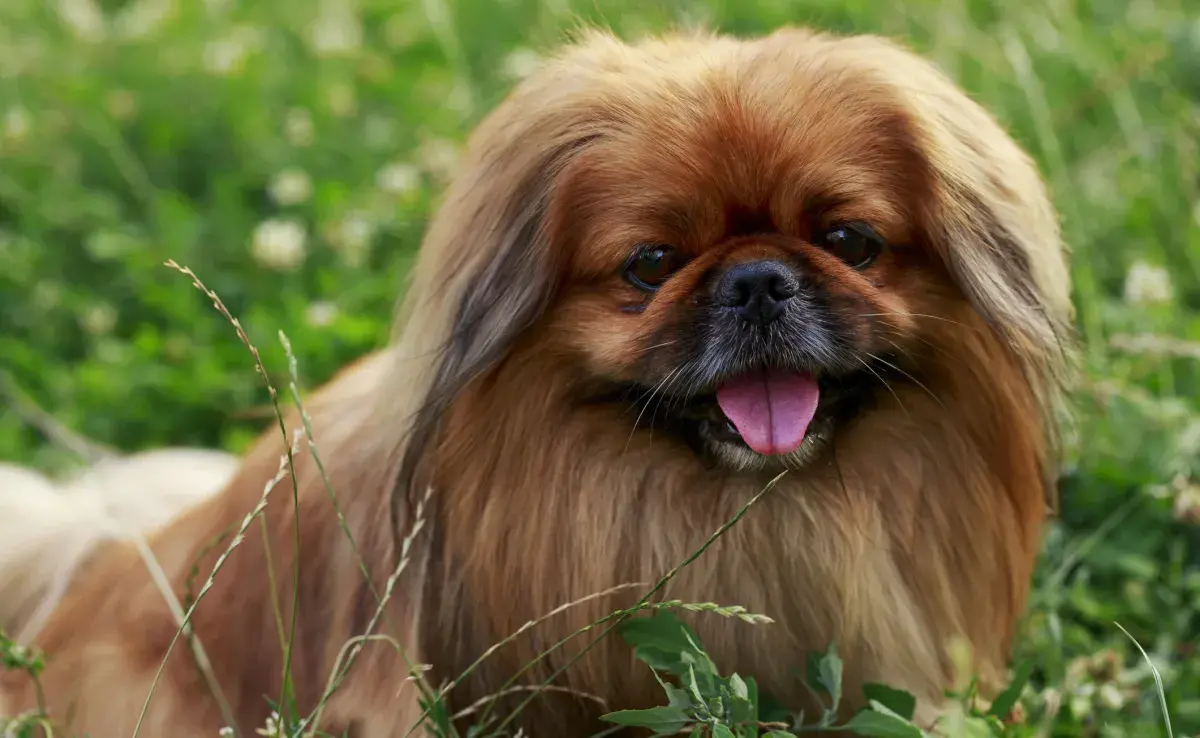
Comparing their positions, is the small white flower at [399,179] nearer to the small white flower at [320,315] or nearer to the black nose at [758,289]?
the small white flower at [320,315]

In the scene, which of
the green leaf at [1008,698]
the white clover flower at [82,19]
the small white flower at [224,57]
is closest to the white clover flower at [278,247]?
the small white flower at [224,57]

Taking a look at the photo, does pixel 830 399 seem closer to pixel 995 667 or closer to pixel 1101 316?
pixel 995 667

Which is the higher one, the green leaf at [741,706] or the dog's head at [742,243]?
the dog's head at [742,243]

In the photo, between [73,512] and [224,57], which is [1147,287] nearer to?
[73,512]

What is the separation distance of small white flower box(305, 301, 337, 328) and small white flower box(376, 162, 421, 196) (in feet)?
1.72

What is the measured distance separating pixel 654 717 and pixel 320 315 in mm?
1881

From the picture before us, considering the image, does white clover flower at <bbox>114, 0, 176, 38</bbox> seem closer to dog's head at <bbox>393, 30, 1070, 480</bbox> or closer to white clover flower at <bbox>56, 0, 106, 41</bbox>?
white clover flower at <bbox>56, 0, 106, 41</bbox>

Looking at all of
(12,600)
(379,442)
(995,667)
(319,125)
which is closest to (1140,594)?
(995,667)

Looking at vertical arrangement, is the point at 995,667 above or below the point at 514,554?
below

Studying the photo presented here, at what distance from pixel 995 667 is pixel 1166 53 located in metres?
2.74

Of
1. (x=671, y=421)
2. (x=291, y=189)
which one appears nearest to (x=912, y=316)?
(x=671, y=421)

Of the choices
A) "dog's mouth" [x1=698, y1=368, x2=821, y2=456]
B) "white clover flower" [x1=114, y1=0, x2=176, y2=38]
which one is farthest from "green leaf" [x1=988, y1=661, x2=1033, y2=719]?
"white clover flower" [x1=114, y1=0, x2=176, y2=38]

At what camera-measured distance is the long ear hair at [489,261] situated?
192cm

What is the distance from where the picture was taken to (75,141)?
4242 millimetres
